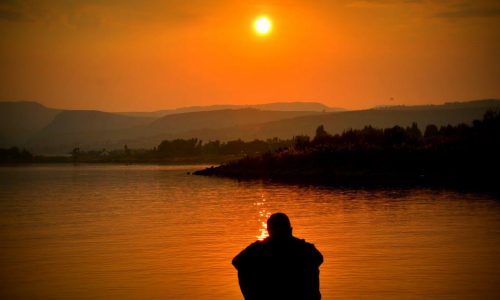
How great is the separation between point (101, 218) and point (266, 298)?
1172 inches

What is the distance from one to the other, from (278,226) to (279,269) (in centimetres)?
75

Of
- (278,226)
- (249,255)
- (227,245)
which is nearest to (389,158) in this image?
(227,245)

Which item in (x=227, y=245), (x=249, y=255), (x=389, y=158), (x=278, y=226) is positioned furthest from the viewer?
(x=389, y=158)

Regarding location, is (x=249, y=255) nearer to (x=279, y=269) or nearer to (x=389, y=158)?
(x=279, y=269)

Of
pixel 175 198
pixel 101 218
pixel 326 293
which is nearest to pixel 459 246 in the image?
pixel 326 293

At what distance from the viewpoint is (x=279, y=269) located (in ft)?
37.3

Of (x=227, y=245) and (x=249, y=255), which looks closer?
(x=249, y=255)

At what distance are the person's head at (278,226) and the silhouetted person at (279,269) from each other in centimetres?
10

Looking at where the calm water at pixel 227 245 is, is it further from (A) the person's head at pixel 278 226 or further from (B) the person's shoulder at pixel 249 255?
(A) the person's head at pixel 278 226

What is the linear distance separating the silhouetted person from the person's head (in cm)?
10

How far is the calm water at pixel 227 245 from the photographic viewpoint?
1980 centimetres

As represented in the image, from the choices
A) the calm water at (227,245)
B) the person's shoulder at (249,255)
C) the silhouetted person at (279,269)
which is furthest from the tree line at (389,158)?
the person's shoulder at (249,255)

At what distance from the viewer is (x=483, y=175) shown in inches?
2908

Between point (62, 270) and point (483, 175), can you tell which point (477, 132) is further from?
point (62, 270)
